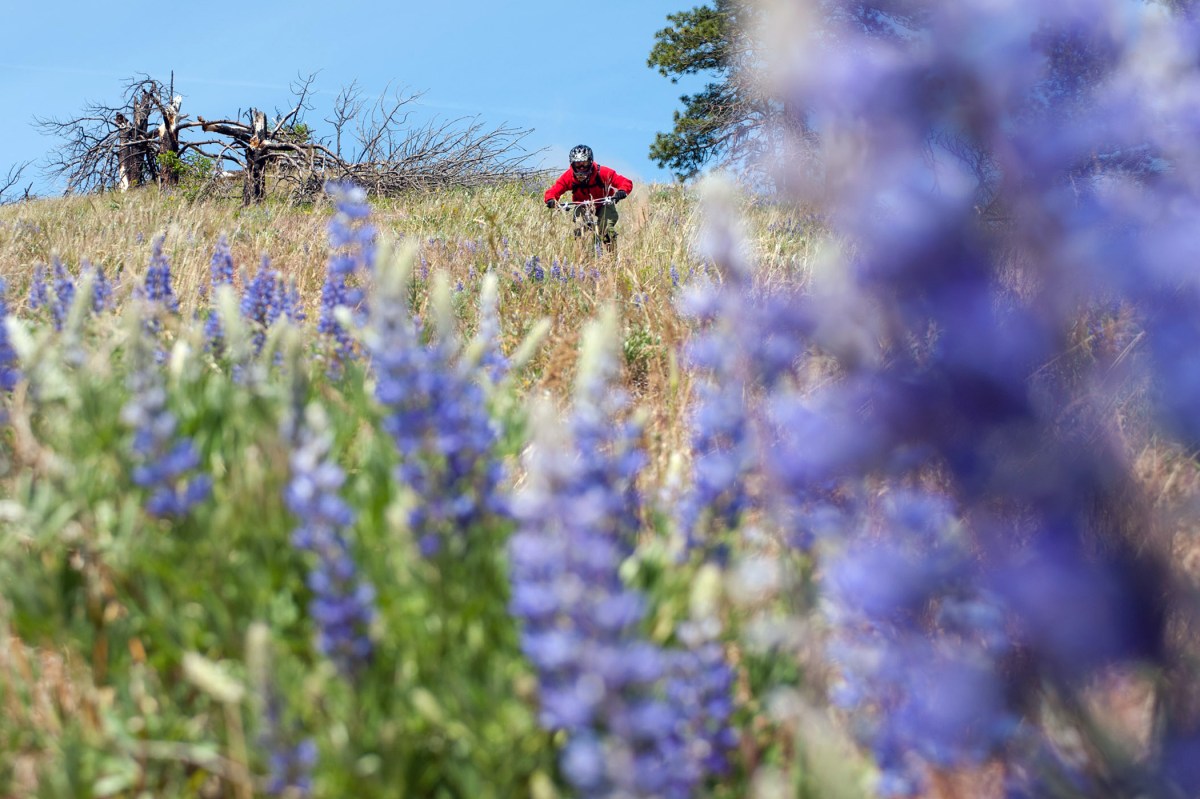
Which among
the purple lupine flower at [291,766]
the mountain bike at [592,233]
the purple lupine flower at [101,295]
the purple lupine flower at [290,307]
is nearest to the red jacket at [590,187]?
the mountain bike at [592,233]

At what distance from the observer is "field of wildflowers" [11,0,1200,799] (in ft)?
4.09

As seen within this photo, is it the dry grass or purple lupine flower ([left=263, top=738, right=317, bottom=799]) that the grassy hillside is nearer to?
purple lupine flower ([left=263, top=738, right=317, bottom=799])

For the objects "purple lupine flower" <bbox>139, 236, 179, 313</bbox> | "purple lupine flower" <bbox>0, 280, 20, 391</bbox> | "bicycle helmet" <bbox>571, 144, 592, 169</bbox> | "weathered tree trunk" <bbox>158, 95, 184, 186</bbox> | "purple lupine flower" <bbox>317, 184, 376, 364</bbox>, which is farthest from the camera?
"weathered tree trunk" <bbox>158, 95, 184, 186</bbox>

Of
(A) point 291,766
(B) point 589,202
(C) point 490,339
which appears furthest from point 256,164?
(A) point 291,766

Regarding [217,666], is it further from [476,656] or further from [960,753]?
[960,753]

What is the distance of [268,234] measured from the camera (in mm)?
6699

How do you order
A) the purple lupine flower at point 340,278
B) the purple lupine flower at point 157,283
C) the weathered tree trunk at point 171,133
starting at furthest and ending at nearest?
the weathered tree trunk at point 171,133 < the purple lupine flower at point 157,283 < the purple lupine flower at point 340,278

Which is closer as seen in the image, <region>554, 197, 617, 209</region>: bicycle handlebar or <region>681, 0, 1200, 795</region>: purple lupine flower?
<region>681, 0, 1200, 795</region>: purple lupine flower

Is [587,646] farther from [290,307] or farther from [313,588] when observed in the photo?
[290,307]

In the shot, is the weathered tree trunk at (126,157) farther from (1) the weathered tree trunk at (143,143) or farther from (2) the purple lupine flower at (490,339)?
(2) the purple lupine flower at (490,339)

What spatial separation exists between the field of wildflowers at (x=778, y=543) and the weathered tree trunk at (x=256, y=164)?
1189cm

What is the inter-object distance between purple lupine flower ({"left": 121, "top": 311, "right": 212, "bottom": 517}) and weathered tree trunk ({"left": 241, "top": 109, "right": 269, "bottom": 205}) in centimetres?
1181

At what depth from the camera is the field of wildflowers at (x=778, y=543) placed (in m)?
1.25

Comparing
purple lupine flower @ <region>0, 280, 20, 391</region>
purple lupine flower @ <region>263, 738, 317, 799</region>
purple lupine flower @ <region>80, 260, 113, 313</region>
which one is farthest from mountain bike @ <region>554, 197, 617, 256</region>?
purple lupine flower @ <region>263, 738, 317, 799</region>
